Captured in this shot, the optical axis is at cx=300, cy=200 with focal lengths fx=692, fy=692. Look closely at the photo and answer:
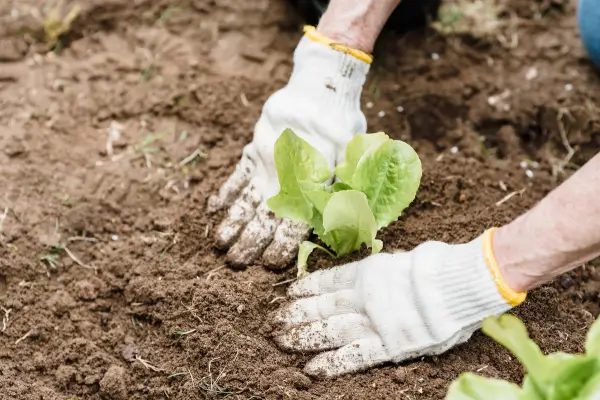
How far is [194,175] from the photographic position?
6.70 ft

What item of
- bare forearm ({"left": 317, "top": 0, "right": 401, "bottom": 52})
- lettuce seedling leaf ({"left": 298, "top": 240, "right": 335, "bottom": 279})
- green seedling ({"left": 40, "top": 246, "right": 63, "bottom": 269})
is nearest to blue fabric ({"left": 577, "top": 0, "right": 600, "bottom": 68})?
bare forearm ({"left": 317, "top": 0, "right": 401, "bottom": 52})

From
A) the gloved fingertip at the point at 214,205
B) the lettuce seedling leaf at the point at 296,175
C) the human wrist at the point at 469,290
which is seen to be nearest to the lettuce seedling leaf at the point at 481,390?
the human wrist at the point at 469,290

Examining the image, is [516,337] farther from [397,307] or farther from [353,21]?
[353,21]

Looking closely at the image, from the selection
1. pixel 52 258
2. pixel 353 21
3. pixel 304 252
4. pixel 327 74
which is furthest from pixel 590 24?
pixel 52 258

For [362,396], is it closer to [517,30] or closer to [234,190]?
[234,190]

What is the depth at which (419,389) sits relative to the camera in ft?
4.88

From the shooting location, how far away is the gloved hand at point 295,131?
1748 millimetres

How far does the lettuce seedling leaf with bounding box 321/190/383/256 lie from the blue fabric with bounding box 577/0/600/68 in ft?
3.57

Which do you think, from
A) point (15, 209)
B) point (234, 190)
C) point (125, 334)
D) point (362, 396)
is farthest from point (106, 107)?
point (362, 396)

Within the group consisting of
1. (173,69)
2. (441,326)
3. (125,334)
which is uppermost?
(441,326)

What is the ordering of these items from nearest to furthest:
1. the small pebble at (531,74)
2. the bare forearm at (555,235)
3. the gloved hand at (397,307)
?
the bare forearm at (555,235)
the gloved hand at (397,307)
the small pebble at (531,74)

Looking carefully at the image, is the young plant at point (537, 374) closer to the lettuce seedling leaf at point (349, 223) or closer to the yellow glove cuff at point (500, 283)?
the yellow glove cuff at point (500, 283)

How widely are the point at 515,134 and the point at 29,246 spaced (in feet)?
4.97

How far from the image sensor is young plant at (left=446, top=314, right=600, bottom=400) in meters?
1.12
